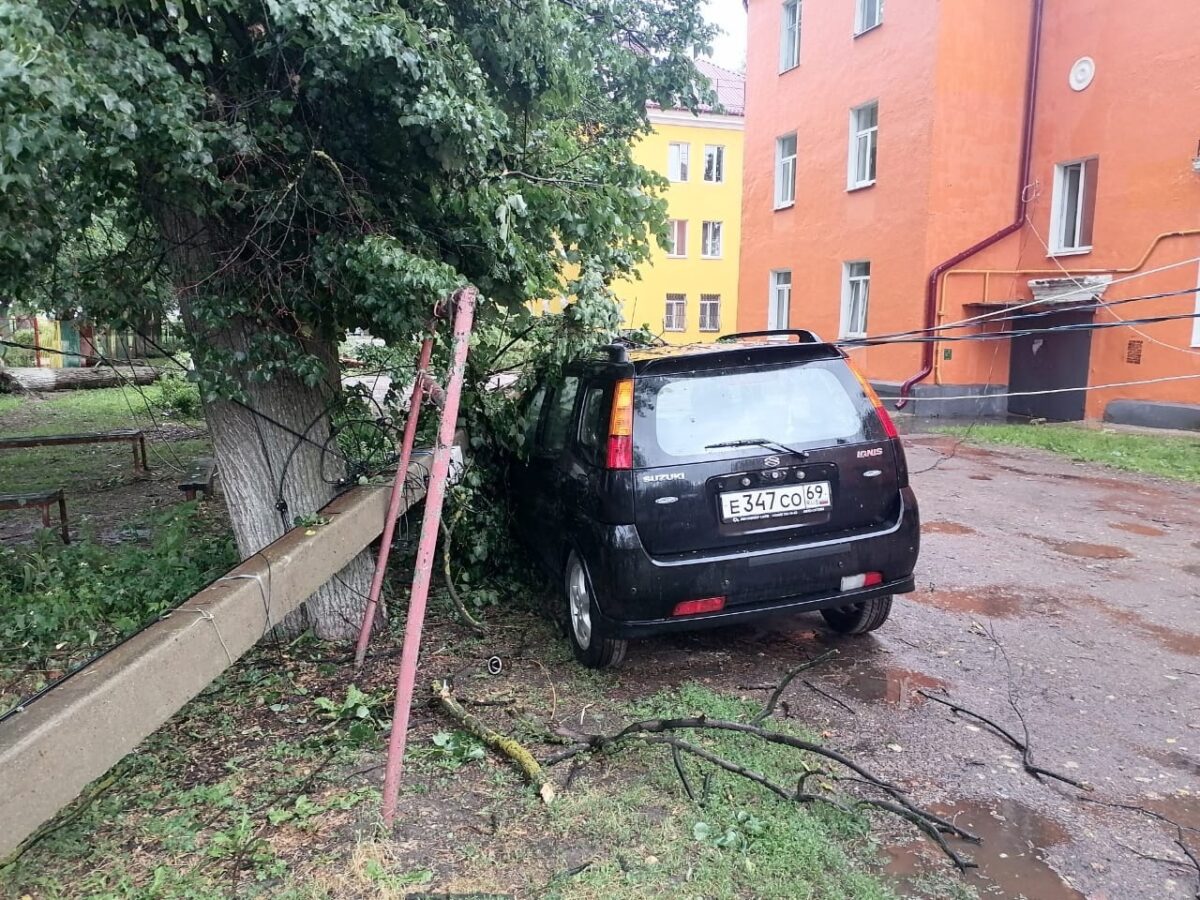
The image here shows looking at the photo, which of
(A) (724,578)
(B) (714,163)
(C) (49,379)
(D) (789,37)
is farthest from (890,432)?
(B) (714,163)

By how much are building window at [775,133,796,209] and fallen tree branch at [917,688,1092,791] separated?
17.4 meters

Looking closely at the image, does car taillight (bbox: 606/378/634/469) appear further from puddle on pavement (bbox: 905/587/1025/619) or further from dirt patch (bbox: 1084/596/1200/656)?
dirt patch (bbox: 1084/596/1200/656)

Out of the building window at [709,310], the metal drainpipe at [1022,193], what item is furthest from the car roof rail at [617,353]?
the building window at [709,310]

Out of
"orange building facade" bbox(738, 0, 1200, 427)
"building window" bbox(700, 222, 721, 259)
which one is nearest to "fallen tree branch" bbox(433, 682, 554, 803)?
"orange building facade" bbox(738, 0, 1200, 427)

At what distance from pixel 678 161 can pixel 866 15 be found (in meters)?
18.1

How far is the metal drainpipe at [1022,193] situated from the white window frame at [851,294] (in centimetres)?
199

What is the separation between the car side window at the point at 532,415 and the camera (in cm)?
531

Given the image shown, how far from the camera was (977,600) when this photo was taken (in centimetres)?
534

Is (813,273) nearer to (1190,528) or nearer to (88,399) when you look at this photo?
(1190,528)

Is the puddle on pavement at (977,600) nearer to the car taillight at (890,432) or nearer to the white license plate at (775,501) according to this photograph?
the car taillight at (890,432)

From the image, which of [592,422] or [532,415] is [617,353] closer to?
[592,422]

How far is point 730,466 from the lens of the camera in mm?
3855

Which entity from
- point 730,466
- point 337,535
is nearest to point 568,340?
point 730,466

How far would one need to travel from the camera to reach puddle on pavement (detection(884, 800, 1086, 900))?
8.47 ft
